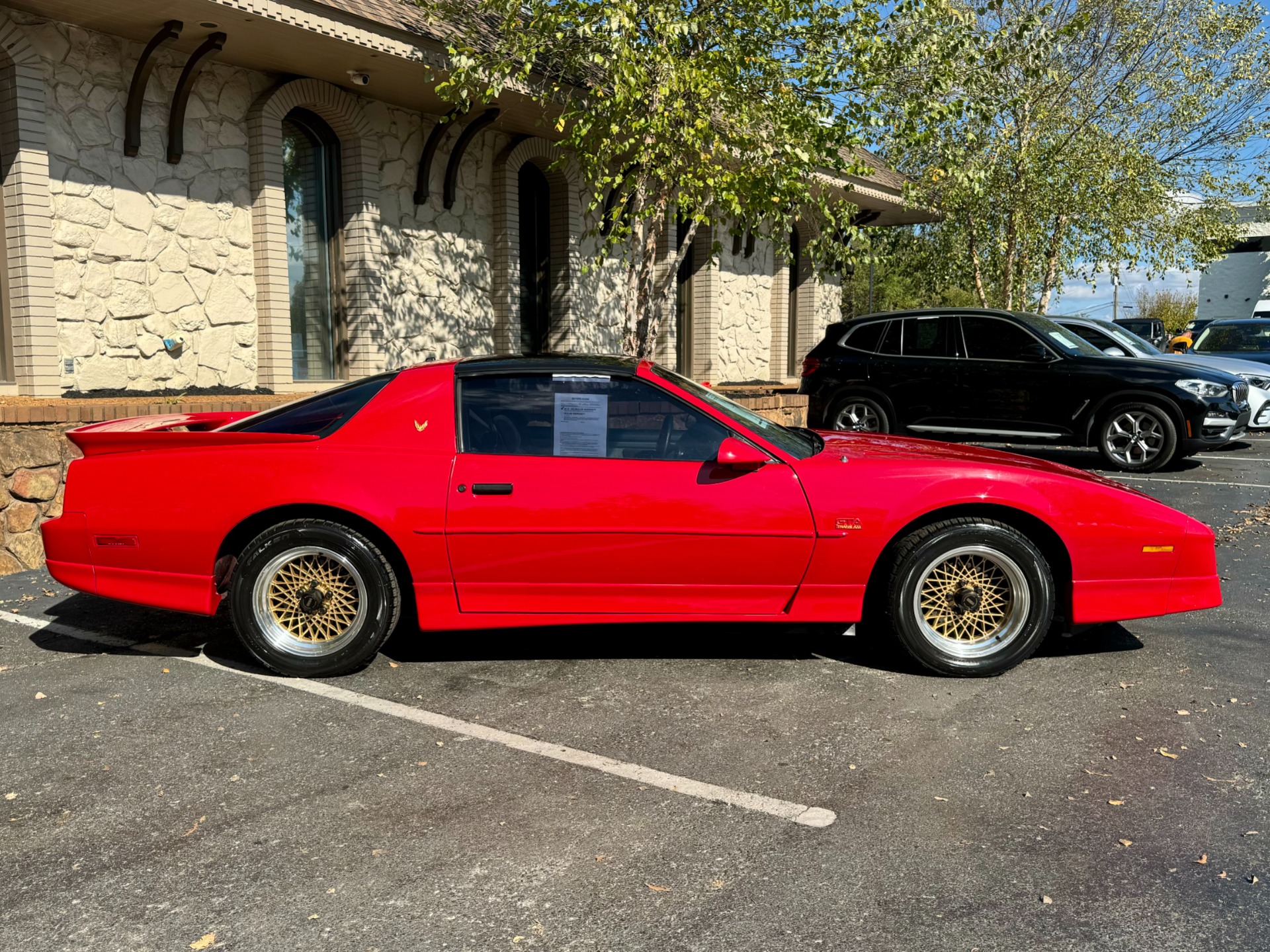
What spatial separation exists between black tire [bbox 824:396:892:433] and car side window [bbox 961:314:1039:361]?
1.22 meters

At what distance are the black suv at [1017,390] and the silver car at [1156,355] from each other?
467 mm

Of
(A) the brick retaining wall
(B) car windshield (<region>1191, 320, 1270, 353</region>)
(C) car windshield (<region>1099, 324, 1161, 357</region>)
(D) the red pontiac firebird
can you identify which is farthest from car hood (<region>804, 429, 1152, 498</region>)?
(B) car windshield (<region>1191, 320, 1270, 353</region>)

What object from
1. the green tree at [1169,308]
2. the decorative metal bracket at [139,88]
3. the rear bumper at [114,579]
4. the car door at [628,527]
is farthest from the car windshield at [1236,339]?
the green tree at [1169,308]

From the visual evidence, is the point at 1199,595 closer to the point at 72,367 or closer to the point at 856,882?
the point at 856,882

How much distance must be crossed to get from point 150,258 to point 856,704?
886 centimetres

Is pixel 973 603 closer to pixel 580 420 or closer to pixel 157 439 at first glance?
pixel 580 420

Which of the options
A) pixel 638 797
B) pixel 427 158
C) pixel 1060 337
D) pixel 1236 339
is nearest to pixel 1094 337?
pixel 1060 337

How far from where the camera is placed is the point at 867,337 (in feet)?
42.8

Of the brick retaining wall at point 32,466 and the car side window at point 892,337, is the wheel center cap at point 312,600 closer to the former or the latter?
the brick retaining wall at point 32,466

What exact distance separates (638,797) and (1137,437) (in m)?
9.93

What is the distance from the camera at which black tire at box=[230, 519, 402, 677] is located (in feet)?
15.1

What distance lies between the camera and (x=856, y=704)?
14.3 ft

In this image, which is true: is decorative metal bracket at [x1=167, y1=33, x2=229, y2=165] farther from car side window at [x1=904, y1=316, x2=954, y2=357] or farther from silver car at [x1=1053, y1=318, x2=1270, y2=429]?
silver car at [x1=1053, y1=318, x2=1270, y2=429]

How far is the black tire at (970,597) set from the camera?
4.60 meters
